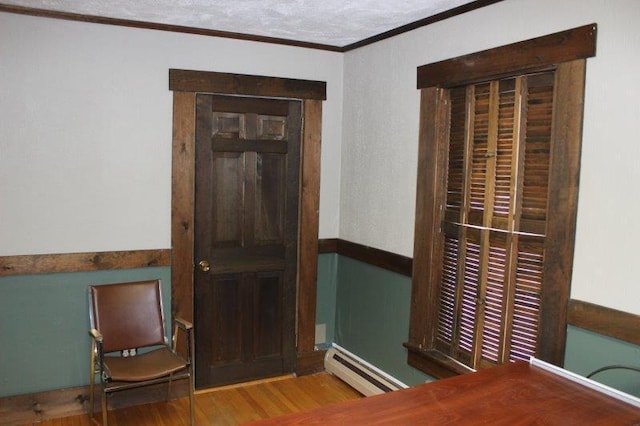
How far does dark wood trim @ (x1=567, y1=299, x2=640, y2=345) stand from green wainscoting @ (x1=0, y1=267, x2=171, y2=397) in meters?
2.63

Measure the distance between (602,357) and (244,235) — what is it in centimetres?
239

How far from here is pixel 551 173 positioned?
8.45 ft

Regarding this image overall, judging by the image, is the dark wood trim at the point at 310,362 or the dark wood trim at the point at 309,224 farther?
the dark wood trim at the point at 310,362

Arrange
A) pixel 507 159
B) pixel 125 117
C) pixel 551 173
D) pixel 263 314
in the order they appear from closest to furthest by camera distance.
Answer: pixel 551 173
pixel 507 159
pixel 125 117
pixel 263 314

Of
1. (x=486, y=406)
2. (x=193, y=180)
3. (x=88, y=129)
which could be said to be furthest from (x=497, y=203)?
(x=88, y=129)

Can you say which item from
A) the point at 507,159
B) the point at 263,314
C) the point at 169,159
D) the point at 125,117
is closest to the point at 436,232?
the point at 507,159

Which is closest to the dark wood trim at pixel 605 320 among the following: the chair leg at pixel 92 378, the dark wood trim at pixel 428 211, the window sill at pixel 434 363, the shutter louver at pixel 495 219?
the shutter louver at pixel 495 219

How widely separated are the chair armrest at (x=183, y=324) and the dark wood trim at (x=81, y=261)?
1.33 feet

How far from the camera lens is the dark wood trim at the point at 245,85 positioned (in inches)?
143

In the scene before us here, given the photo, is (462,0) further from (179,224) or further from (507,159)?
(179,224)

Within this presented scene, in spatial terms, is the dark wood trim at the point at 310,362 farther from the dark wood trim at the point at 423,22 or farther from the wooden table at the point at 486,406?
the dark wood trim at the point at 423,22

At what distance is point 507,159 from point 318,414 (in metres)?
1.60

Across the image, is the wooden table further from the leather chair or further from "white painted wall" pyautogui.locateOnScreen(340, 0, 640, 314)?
the leather chair

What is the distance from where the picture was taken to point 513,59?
8.97ft
